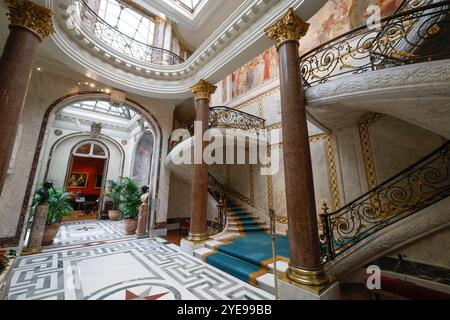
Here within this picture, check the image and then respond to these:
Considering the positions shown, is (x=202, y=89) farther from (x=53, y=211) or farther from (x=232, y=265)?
(x=53, y=211)

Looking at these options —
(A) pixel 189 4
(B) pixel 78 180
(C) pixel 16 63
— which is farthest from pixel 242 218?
(B) pixel 78 180

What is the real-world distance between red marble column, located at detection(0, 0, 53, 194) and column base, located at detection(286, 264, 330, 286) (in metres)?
4.42

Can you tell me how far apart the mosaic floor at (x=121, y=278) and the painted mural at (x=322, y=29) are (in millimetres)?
7580

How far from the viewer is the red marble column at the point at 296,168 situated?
8.80 feet

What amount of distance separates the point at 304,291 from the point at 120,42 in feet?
29.0

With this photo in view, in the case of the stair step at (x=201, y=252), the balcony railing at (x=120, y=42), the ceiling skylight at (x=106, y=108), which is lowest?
the stair step at (x=201, y=252)

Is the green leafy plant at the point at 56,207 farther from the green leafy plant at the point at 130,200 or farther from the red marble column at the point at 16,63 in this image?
the red marble column at the point at 16,63

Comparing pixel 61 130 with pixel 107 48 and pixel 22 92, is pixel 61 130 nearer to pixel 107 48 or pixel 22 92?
pixel 107 48

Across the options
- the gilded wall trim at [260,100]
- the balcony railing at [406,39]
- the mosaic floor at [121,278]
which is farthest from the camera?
the gilded wall trim at [260,100]

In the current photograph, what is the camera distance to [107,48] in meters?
5.71

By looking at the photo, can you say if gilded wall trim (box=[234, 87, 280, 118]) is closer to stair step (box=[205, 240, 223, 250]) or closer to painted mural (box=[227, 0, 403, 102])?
painted mural (box=[227, 0, 403, 102])

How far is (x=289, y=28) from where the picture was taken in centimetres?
342

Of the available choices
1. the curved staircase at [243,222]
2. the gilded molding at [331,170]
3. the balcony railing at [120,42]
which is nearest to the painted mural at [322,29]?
the balcony railing at [120,42]

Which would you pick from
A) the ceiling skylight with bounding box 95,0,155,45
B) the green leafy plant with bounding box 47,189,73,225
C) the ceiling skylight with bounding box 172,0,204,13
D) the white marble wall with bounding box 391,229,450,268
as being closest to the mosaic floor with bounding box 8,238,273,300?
the green leafy plant with bounding box 47,189,73,225
